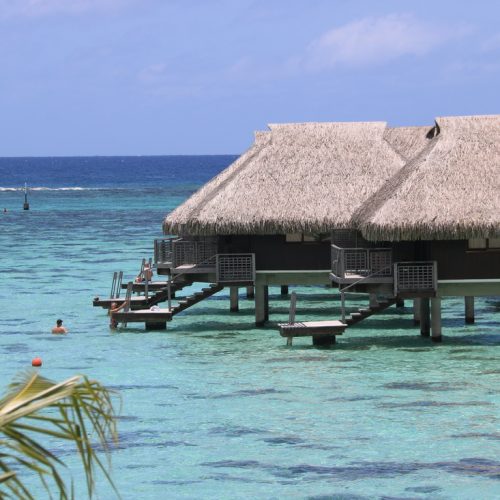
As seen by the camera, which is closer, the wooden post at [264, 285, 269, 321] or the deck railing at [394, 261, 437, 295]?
the deck railing at [394, 261, 437, 295]

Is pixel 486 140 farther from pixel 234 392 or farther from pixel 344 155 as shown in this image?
pixel 234 392

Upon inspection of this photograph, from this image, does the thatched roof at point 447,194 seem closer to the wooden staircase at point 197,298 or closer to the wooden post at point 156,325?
the wooden staircase at point 197,298

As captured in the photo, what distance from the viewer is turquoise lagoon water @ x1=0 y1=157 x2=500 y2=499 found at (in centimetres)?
1839

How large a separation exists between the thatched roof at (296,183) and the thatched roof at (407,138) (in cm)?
253

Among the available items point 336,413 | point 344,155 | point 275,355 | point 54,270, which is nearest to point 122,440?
point 336,413

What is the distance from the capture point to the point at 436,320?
3083cm

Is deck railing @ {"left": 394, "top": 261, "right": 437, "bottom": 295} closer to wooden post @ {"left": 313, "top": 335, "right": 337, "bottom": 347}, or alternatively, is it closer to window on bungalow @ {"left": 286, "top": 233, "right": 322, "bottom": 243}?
wooden post @ {"left": 313, "top": 335, "right": 337, "bottom": 347}

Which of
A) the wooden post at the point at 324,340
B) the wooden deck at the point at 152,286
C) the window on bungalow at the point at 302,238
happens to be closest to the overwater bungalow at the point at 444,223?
the wooden post at the point at 324,340

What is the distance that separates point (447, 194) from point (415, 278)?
2165mm

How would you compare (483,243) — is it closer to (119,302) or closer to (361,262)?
(361,262)

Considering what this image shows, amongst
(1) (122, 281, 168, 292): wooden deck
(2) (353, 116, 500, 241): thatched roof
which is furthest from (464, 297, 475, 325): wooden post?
(1) (122, 281, 168, 292): wooden deck

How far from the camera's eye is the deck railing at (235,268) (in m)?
32.9

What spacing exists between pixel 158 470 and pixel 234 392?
20.2 ft

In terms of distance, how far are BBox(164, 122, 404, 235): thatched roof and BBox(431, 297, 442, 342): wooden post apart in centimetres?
390
